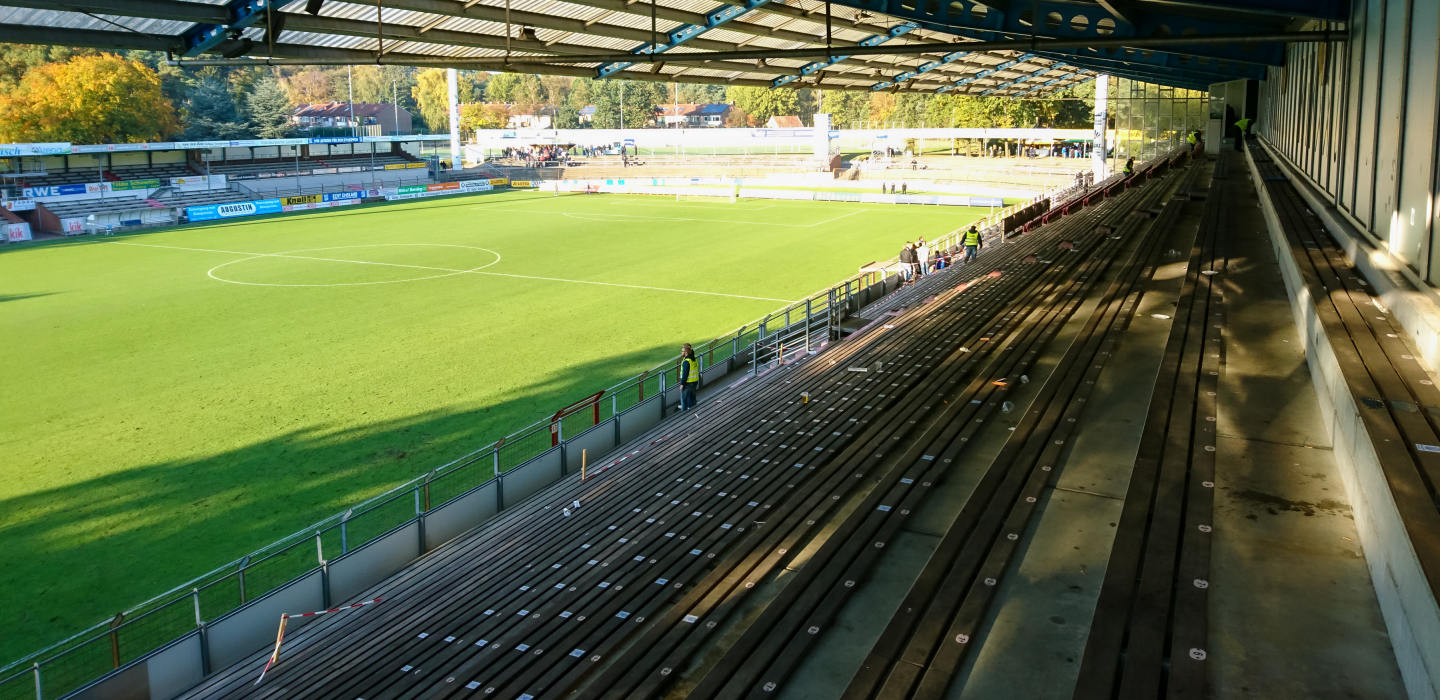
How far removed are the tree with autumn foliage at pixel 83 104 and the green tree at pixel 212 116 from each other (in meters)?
3.69

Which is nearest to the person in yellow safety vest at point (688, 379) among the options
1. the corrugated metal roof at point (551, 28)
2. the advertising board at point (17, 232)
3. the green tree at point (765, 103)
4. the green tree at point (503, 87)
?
the corrugated metal roof at point (551, 28)

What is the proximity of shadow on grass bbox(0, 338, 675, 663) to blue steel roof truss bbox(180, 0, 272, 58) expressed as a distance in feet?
20.9

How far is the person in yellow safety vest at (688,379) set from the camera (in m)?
15.5

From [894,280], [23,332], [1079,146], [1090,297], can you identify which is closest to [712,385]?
[1090,297]

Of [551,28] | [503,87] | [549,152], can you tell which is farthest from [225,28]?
[503,87]

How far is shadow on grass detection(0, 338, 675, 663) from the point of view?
10.9 metres

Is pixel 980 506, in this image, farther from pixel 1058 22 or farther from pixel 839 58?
pixel 839 58

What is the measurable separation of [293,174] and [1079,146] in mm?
62471

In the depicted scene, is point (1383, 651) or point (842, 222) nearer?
point (1383, 651)

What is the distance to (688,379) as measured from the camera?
15508mm

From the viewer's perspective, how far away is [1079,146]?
83.3 m

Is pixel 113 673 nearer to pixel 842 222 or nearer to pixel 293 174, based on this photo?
pixel 842 222

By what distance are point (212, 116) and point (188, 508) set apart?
76.1 metres

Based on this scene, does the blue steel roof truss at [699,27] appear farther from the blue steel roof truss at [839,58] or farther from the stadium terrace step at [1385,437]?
the stadium terrace step at [1385,437]
